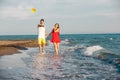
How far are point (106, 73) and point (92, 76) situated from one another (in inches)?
38.2

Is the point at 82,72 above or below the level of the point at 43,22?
below

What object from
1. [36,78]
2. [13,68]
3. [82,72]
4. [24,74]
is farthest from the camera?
→ [13,68]

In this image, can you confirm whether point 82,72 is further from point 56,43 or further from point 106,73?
point 56,43

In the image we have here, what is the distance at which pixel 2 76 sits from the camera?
10.3 metres

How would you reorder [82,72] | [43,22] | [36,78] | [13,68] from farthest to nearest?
1. [43,22]
2. [13,68]
3. [82,72]
4. [36,78]

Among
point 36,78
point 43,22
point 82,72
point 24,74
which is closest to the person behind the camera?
point 36,78

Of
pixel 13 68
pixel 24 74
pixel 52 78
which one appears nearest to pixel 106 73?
pixel 52 78

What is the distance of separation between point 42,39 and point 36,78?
9.48 metres

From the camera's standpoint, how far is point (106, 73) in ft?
37.5

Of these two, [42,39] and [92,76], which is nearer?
[92,76]

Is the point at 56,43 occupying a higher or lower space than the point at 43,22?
lower

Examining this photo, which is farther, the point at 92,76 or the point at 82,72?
the point at 82,72

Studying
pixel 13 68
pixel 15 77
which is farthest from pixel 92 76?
pixel 13 68

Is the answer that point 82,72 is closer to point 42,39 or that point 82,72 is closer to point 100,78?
point 100,78
